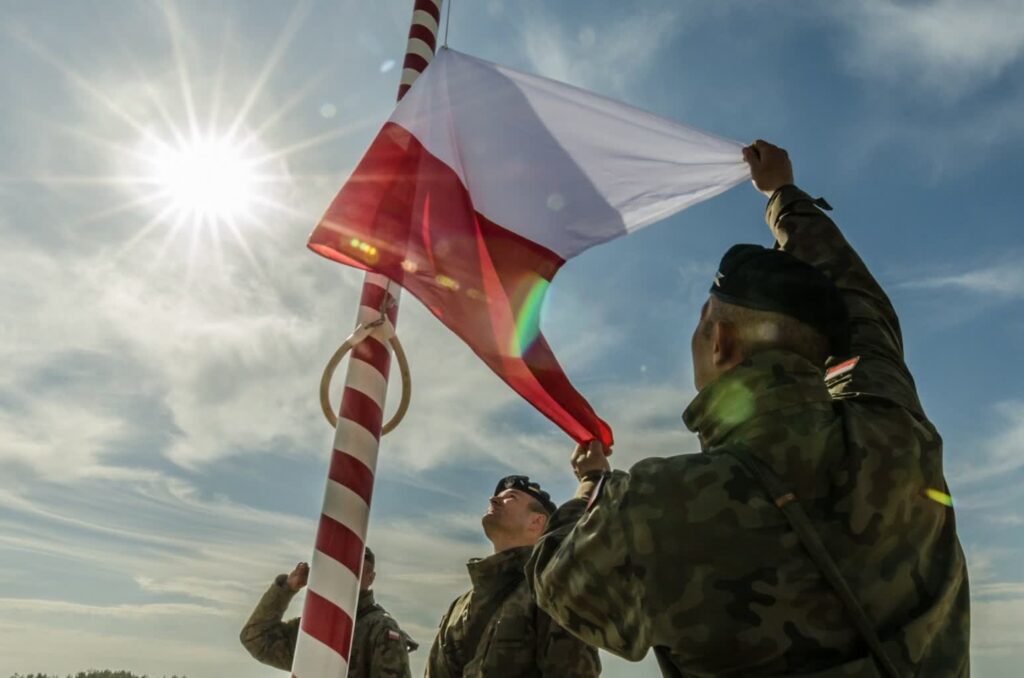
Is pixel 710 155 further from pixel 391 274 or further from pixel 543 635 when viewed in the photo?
pixel 543 635

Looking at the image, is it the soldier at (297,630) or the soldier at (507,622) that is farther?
the soldier at (297,630)

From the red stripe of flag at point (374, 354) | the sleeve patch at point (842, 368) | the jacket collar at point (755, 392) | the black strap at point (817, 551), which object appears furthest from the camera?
the red stripe of flag at point (374, 354)

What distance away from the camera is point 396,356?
4328 mm

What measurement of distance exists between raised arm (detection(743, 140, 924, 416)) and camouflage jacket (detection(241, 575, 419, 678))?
4.85 metres

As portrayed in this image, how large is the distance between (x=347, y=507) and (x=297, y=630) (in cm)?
294

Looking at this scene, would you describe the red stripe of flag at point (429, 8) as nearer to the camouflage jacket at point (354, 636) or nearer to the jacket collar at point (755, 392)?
the jacket collar at point (755, 392)

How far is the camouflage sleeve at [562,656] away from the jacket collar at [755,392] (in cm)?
253

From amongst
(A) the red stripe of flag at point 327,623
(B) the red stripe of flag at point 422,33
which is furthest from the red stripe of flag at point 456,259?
(B) the red stripe of flag at point 422,33

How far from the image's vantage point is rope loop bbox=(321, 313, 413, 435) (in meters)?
4.10

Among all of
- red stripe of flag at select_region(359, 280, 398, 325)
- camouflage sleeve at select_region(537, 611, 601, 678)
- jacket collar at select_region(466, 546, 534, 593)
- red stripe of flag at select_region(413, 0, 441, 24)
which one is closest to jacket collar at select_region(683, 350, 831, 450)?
camouflage sleeve at select_region(537, 611, 601, 678)

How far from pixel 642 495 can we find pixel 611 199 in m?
2.95

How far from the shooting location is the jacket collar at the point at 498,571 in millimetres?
4668

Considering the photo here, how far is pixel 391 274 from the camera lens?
387cm

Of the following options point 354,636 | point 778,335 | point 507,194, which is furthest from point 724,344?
point 354,636
